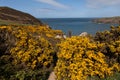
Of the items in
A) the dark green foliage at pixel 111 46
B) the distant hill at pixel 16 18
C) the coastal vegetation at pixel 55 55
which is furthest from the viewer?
the distant hill at pixel 16 18

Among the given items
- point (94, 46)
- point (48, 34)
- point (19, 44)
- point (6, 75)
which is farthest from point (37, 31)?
point (94, 46)

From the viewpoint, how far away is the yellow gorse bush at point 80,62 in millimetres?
15234

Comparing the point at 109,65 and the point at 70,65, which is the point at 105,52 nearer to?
the point at 109,65

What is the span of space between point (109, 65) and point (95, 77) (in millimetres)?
2350

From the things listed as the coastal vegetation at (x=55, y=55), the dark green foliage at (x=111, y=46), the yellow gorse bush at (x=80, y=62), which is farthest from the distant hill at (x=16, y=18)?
the yellow gorse bush at (x=80, y=62)

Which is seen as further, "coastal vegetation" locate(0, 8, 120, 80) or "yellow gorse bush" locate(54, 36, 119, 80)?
"coastal vegetation" locate(0, 8, 120, 80)

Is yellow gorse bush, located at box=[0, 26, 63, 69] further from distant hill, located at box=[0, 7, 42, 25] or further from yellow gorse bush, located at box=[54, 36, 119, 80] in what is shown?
distant hill, located at box=[0, 7, 42, 25]

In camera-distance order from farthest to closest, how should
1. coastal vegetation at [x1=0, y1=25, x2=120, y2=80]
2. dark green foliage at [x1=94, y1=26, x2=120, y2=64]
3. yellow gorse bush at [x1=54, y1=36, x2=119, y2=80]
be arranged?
dark green foliage at [x1=94, y1=26, x2=120, y2=64] < coastal vegetation at [x1=0, y1=25, x2=120, y2=80] < yellow gorse bush at [x1=54, y1=36, x2=119, y2=80]

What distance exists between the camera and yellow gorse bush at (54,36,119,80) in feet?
50.0

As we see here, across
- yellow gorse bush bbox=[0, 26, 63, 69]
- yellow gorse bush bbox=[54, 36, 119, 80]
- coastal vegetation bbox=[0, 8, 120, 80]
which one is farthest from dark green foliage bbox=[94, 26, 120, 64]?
yellow gorse bush bbox=[0, 26, 63, 69]

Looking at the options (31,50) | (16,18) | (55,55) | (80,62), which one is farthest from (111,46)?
(16,18)

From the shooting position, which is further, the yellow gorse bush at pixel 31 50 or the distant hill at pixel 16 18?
the distant hill at pixel 16 18

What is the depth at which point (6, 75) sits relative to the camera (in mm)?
17625

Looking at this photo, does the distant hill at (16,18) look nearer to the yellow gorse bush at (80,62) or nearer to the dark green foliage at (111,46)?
the dark green foliage at (111,46)
